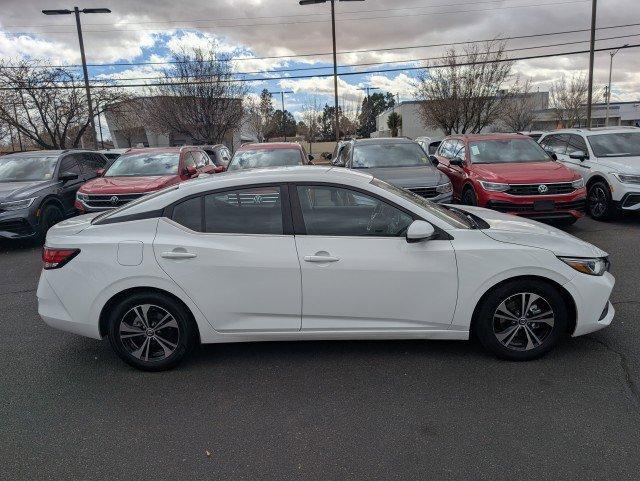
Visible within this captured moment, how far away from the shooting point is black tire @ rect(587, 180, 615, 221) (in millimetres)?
8648

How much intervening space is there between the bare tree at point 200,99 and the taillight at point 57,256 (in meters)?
24.6

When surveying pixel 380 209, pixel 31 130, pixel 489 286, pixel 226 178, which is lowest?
pixel 489 286

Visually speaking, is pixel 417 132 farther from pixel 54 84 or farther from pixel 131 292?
pixel 131 292

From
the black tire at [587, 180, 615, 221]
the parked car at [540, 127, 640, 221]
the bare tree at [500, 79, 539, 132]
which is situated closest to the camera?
the parked car at [540, 127, 640, 221]

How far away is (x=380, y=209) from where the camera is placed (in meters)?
3.57

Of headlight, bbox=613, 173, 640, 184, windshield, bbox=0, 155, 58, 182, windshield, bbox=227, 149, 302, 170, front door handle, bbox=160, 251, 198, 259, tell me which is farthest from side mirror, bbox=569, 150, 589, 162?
windshield, bbox=0, 155, 58, 182

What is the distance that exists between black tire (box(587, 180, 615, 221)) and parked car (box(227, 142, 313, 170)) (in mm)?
5834

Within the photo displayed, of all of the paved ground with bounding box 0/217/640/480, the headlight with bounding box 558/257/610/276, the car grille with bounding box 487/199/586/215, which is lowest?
the paved ground with bounding box 0/217/640/480

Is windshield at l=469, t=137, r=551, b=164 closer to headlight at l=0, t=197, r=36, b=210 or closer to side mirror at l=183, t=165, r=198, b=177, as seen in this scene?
side mirror at l=183, t=165, r=198, b=177

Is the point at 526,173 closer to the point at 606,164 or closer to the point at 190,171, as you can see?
the point at 606,164

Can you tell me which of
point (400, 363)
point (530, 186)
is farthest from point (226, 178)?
point (530, 186)

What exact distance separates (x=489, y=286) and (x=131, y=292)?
2738 millimetres

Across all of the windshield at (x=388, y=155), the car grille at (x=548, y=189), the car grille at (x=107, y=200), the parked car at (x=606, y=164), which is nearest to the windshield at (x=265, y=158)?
the windshield at (x=388, y=155)

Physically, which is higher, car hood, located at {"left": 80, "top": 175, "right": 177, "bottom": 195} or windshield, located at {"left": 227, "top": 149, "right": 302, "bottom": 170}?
windshield, located at {"left": 227, "top": 149, "right": 302, "bottom": 170}
